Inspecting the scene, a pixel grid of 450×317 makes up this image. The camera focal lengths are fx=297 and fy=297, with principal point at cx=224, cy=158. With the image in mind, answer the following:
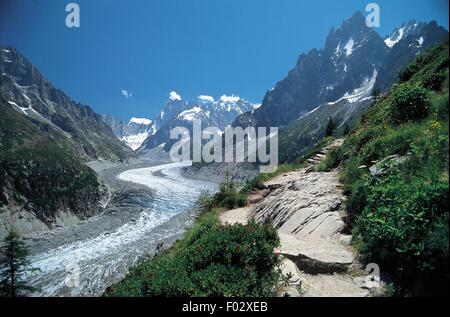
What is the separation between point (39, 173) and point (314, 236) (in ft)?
300

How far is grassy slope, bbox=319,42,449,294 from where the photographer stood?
20.7 feet

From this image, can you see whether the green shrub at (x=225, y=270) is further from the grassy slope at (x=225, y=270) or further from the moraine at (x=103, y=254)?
the moraine at (x=103, y=254)

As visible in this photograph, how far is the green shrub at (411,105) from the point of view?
1387 cm

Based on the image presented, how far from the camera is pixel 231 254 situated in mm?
8617

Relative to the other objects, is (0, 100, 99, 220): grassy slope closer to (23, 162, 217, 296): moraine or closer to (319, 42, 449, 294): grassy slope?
(23, 162, 217, 296): moraine

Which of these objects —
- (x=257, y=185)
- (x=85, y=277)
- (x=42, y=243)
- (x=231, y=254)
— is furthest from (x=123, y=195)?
(x=231, y=254)

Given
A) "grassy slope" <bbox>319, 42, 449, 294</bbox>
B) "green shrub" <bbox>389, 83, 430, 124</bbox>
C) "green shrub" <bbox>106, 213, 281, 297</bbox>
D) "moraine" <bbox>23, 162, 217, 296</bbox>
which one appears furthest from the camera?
"moraine" <bbox>23, 162, 217, 296</bbox>

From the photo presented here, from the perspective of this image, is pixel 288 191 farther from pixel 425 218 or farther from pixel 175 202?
pixel 175 202

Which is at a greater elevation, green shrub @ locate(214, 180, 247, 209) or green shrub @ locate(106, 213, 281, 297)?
green shrub @ locate(214, 180, 247, 209)

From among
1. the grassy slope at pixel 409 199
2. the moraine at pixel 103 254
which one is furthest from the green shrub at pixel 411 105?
the moraine at pixel 103 254

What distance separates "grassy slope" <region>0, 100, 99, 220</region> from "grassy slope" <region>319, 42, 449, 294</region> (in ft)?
245

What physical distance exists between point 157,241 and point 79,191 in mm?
43798

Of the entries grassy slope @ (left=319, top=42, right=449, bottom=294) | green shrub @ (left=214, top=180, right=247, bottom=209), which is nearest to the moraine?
green shrub @ (left=214, top=180, right=247, bottom=209)

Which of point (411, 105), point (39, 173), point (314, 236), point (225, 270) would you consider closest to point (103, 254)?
point (314, 236)
